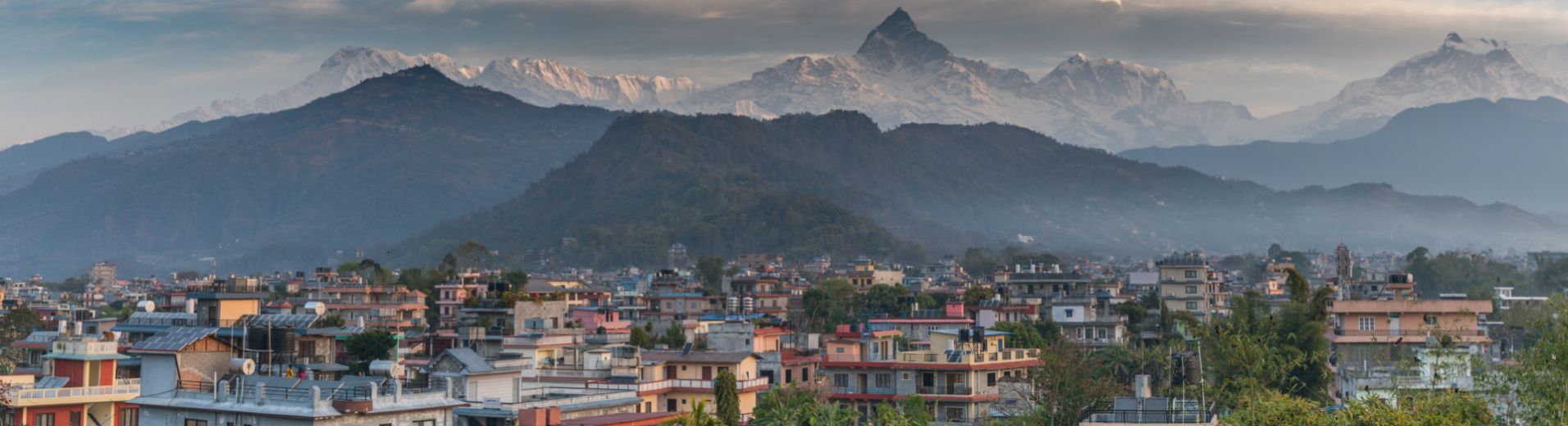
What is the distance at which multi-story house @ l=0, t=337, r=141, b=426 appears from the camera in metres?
31.6

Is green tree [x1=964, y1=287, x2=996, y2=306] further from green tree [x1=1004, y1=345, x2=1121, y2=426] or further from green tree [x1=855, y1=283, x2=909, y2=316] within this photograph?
green tree [x1=1004, y1=345, x2=1121, y2=426]

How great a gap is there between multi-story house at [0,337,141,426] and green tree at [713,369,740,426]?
13699mm

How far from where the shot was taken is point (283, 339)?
1373 inches

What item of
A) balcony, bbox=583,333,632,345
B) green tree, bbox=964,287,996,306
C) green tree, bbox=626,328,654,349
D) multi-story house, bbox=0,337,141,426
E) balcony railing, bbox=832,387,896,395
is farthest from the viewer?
green tree, bbox=964,287,996,306

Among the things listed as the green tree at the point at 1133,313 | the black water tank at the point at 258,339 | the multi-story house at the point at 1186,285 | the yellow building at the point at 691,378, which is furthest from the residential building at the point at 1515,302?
the black water tank at the point at 258,339

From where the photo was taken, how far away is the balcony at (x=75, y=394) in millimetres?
31359

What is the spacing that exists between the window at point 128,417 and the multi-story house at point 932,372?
26.9 metres

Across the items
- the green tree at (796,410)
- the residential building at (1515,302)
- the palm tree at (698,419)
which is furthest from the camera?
the residential building at (1515,302)

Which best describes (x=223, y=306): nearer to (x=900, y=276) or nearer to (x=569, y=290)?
(x=569, y=290)

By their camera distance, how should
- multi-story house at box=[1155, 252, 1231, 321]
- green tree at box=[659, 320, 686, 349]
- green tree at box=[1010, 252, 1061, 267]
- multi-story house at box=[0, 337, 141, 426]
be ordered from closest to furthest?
multi-story house at box=[0, 337, 141, 426], green tree at box=[659, 320, 686, 349], multi-story house at box=[1155, 252, 1231, 321], green tree at box=[1010, 252, 1061, 267]

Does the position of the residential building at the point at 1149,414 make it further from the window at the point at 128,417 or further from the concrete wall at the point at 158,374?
the window at the point at 128,417

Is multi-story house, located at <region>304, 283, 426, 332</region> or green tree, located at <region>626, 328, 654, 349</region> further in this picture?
multi-story house, located at <region>304, 283, 426, 332</region>

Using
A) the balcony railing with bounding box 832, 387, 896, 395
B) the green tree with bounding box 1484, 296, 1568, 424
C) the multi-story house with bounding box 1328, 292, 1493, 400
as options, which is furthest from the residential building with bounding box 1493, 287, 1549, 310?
the green tree with bounding box 1484, 296, 1568, 424

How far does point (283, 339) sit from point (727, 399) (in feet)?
36.3
